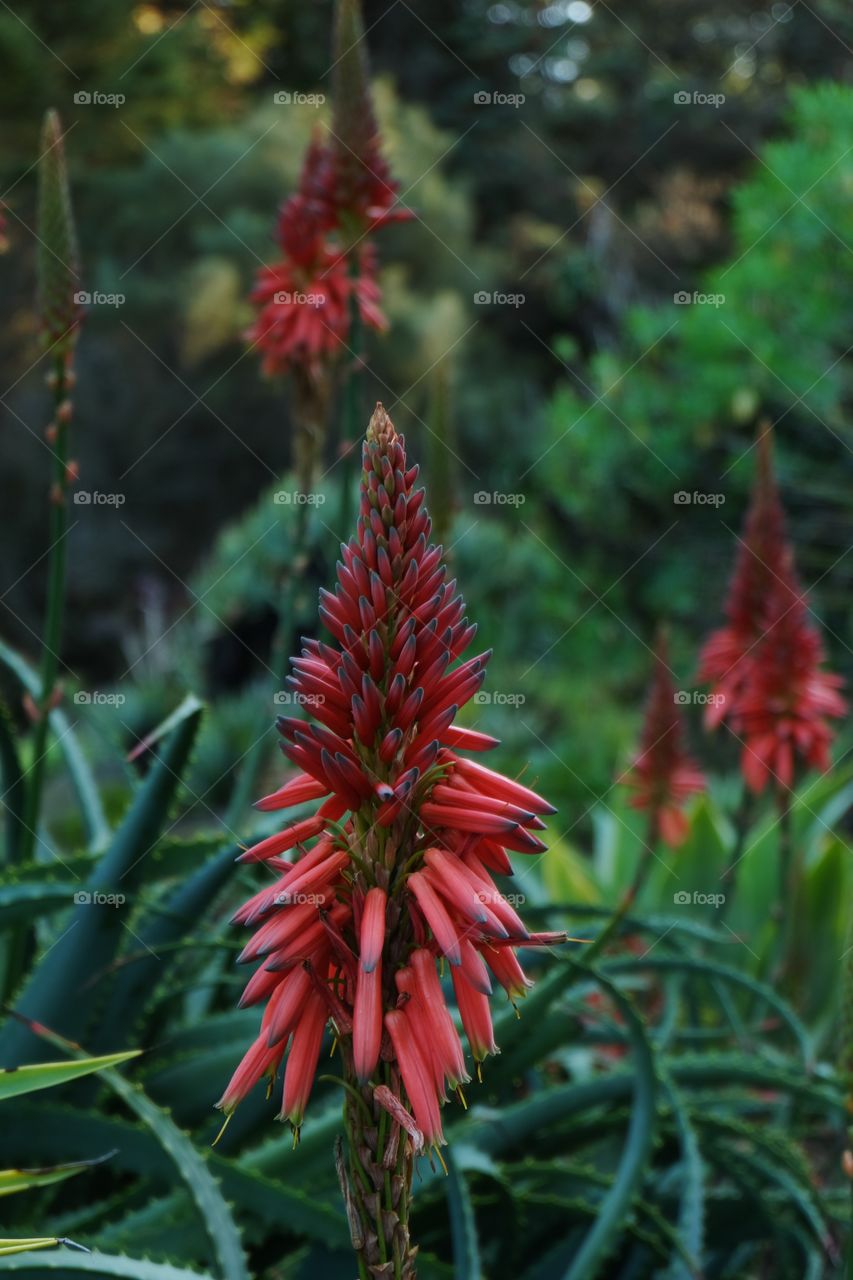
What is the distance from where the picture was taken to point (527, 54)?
13.0 metres

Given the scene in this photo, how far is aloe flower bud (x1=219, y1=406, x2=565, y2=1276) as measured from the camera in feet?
3.01

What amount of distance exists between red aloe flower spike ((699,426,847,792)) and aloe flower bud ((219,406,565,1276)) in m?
1.85

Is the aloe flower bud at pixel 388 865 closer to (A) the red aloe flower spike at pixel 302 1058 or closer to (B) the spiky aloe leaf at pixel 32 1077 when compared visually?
(A) the red aloe flower spike at pixel 302 1058

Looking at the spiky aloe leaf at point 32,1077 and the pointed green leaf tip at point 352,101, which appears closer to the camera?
the spiky aloe leaf at point 32,1077

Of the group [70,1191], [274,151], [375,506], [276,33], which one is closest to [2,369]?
[274,151]

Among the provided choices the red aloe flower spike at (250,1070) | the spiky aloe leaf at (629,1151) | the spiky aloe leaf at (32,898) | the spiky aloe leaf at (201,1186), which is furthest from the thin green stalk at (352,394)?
the red aloe flower spike at (250,1070)

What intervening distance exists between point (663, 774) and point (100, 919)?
66.7 inches

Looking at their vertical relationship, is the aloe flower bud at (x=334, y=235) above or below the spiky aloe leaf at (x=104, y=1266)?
above

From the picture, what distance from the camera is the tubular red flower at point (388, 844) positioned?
92 centimetres

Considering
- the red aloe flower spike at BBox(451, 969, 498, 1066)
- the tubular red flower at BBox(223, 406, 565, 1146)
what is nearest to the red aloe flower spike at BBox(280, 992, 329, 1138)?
the tubular red flower at BBox(223, 406, 565, 1146)

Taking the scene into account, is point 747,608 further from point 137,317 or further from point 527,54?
point 527,54

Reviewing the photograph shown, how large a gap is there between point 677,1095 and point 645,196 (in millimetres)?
12896

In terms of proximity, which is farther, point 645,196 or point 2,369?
point 645,196

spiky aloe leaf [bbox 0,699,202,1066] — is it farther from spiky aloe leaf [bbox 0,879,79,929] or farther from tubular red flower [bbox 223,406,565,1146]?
tubular red flower [bbox 223,406,565,1146]
